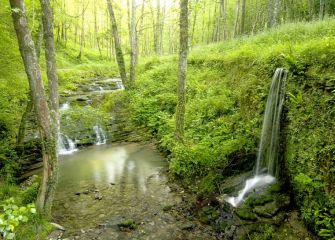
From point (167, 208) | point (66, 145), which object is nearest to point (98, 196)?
point (167, 208)

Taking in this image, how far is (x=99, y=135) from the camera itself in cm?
1316

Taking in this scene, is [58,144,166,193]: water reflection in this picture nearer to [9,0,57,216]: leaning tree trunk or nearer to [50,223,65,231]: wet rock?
[9,0,57,216]: leaning tree trunk

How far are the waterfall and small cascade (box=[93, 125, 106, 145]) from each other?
730cm

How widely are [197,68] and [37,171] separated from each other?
8596 mm

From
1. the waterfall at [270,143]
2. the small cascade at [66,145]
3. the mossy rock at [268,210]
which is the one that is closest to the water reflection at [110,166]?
the small cascade at [66,145]

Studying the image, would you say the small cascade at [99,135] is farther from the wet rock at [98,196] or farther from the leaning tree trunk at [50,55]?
the leaning tree trunk at [50,55]

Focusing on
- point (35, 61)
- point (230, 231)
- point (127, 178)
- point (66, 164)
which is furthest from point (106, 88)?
point (230, 231)

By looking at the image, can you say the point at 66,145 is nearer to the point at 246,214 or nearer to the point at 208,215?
the point at 208,215

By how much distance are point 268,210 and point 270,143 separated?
1793 millimetres

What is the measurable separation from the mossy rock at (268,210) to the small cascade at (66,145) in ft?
26.4

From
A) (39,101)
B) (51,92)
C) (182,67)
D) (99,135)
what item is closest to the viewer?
(39,101)

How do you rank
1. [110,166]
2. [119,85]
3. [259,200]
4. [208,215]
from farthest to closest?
[119,85] < [110,166] < [208,215] < [259,200]

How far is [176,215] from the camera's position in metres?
6.84

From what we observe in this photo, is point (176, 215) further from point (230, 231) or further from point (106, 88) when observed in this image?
point (106, 88)
